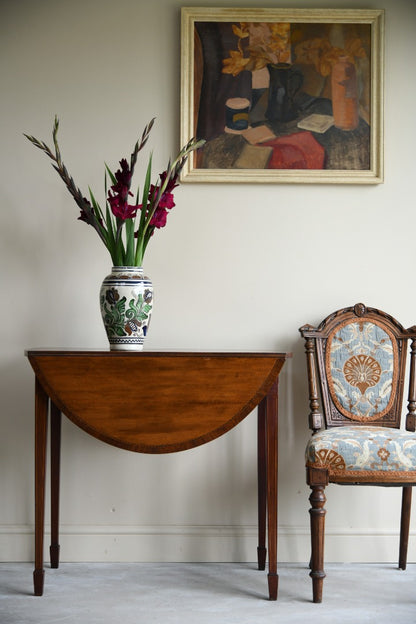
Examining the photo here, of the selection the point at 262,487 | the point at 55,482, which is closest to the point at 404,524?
the point at 262,487

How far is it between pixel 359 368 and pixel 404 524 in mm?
621

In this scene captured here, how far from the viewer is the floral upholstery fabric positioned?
8.43 ft

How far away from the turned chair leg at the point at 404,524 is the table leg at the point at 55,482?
1.31 meters

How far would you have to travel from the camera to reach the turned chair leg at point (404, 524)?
8.45ft

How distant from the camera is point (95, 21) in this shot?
2.81 meters

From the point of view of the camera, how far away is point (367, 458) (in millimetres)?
2160

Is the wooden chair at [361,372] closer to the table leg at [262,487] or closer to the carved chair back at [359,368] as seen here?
the carved chair back at [359,368]

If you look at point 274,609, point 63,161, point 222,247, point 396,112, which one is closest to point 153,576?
point 274,609

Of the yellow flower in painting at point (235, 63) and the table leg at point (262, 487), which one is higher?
the yellow flower in painting at point (235, 63)

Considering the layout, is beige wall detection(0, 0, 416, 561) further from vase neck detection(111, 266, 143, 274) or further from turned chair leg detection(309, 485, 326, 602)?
turned chair leg detection(309, 485, 326, 602)

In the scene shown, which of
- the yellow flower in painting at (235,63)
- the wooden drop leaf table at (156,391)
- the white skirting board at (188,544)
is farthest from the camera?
the yellow flower in painting at (235,63)

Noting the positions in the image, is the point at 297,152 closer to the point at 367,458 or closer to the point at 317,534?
the point at 367,458

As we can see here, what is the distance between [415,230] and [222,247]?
2.63 ft

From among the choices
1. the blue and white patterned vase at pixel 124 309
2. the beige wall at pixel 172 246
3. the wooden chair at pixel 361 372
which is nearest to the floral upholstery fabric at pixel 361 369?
the wooden chair at pixel 361 372
